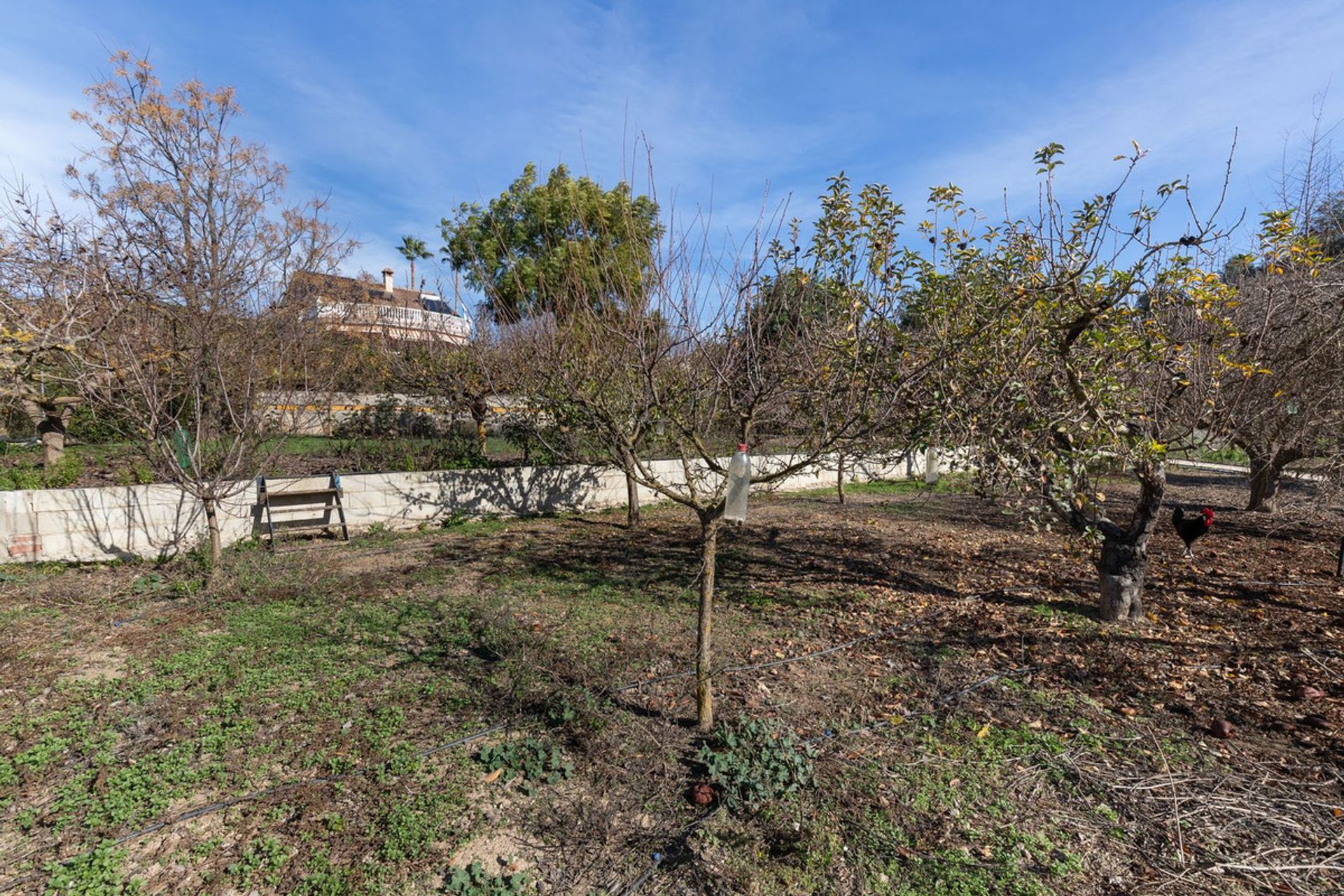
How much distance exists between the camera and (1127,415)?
4.21m

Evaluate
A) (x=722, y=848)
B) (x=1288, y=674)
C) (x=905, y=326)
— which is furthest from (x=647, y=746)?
(x=1288, y=674)

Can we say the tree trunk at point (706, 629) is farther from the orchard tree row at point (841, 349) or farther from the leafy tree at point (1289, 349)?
the leafy tree at point (1289, 349)

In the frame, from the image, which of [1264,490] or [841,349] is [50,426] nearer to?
[841,349]

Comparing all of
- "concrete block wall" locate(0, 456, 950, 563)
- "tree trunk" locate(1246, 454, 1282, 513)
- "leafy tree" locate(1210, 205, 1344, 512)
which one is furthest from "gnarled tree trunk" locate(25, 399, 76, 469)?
"tree trunk" locate(1246, 454, 1282, 513)

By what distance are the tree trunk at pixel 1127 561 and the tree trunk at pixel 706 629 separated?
3.65 metres

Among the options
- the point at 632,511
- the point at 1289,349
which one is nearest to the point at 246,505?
the point at 632,511

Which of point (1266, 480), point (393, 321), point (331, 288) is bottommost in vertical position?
point (1266, 480)

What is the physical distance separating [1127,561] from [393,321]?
12.2 metres

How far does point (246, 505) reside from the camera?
25.6 feet

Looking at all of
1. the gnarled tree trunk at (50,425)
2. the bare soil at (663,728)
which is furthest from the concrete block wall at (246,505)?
the gnarled tree trunk at (50,425)

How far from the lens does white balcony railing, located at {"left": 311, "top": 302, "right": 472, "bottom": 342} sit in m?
10.7

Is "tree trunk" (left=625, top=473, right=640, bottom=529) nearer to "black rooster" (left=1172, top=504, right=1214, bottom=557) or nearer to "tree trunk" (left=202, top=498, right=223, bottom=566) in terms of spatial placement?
"tree trunk" (left=202, top=498, right=223, bottom=566)

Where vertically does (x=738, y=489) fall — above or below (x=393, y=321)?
below

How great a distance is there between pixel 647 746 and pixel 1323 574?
763 centimetres
